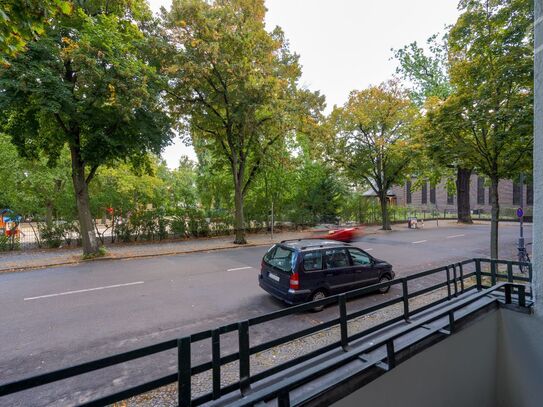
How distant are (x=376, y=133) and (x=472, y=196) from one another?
33.8 m

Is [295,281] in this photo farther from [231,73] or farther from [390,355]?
[231,73]

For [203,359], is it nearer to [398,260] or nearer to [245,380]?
[245,380]

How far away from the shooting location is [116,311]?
22.6 feet

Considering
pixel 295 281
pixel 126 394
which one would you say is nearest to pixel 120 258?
pixel 295 281

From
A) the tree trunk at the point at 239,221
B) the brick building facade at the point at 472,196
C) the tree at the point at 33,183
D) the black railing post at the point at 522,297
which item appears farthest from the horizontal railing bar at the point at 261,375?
the brick building facade at the point at 472,196

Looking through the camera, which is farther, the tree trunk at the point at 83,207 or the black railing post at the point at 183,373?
the tree trunk at the point at 83,207

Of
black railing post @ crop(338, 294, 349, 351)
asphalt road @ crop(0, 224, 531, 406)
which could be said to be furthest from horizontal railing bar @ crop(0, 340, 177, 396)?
black railing post @ crop(338, 294, 349, 351)

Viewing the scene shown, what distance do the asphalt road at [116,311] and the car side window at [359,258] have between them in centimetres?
97

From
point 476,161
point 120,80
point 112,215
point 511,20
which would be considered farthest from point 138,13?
point 476,161

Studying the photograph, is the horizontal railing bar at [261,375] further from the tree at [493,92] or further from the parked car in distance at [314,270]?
the tree at [493,92]

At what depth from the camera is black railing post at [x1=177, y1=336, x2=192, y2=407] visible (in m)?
2.62

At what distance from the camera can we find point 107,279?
9.82 metres

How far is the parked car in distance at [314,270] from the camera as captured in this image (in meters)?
6.70

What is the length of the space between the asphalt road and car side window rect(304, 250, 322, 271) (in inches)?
41.3
